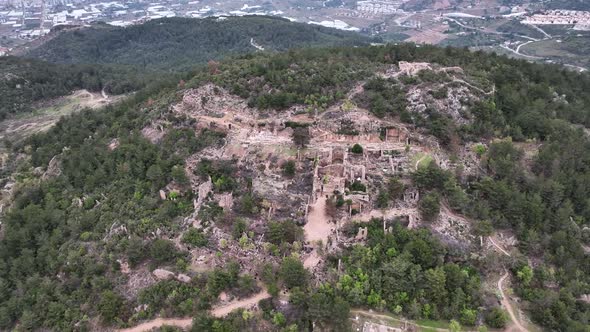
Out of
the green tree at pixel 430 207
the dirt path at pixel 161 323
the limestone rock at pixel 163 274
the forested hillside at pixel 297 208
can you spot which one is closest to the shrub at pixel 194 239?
the forested hillside at pixel 297 208

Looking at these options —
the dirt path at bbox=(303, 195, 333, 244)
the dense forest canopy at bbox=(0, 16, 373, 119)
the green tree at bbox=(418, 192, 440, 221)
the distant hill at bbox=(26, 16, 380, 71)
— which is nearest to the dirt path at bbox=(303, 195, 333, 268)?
the dirt path at bbox=(303, 195, 333, 244)

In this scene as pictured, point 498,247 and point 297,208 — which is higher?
point 297,208

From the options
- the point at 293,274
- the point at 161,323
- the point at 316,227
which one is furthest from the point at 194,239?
the point at 316,227

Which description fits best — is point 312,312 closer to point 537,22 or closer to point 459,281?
A: point 459,281

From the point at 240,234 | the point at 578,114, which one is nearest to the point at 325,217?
the point at 240,234

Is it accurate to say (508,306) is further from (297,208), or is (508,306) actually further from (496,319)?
(297,208)

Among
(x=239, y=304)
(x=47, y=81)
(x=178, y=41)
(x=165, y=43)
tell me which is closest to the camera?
(x=239, y=304)
